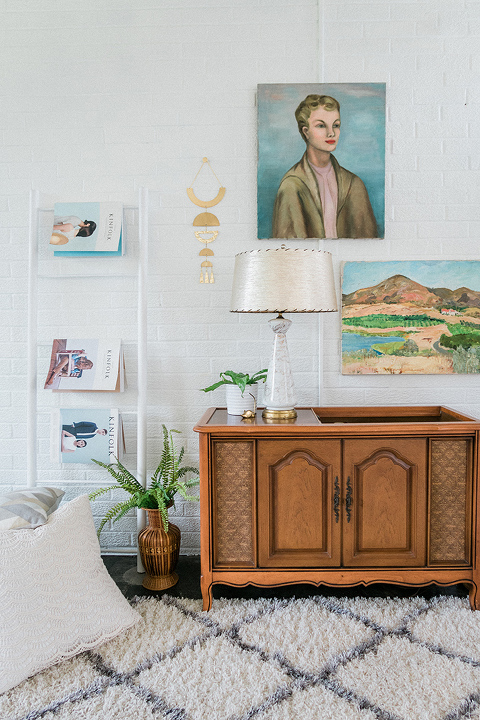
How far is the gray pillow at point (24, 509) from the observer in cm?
178

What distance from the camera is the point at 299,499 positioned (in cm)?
193

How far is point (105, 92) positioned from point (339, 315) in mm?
1658

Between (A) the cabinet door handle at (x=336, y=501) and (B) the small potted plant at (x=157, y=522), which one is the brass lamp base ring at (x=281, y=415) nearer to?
(A) the cabinet door handle at (x=336, y=501)

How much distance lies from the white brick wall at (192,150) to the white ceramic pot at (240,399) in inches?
13.0

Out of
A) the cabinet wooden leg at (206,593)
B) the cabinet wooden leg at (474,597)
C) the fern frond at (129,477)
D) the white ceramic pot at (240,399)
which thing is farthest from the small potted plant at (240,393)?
the cabinet wooden leg at (474,597)

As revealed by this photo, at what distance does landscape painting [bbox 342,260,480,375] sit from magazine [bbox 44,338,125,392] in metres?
1.16

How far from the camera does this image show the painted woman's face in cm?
235

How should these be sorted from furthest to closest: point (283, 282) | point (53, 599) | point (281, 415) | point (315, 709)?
1. point (281, 415)
2. point (283, 282)
3. point (53, 599)
4. point (315, 709)

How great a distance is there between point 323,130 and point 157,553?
7.16ft

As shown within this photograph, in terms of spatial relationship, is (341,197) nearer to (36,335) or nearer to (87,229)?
(87,229)

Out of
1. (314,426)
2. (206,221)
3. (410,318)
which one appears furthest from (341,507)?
(206,221)

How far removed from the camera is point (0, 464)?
98.3 inches

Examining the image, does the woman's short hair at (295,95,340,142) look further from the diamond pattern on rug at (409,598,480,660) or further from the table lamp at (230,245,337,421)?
the diamond pattern on rug at (409,598,480,660)

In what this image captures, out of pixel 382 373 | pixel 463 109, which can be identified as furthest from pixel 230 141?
pixel 382 373
